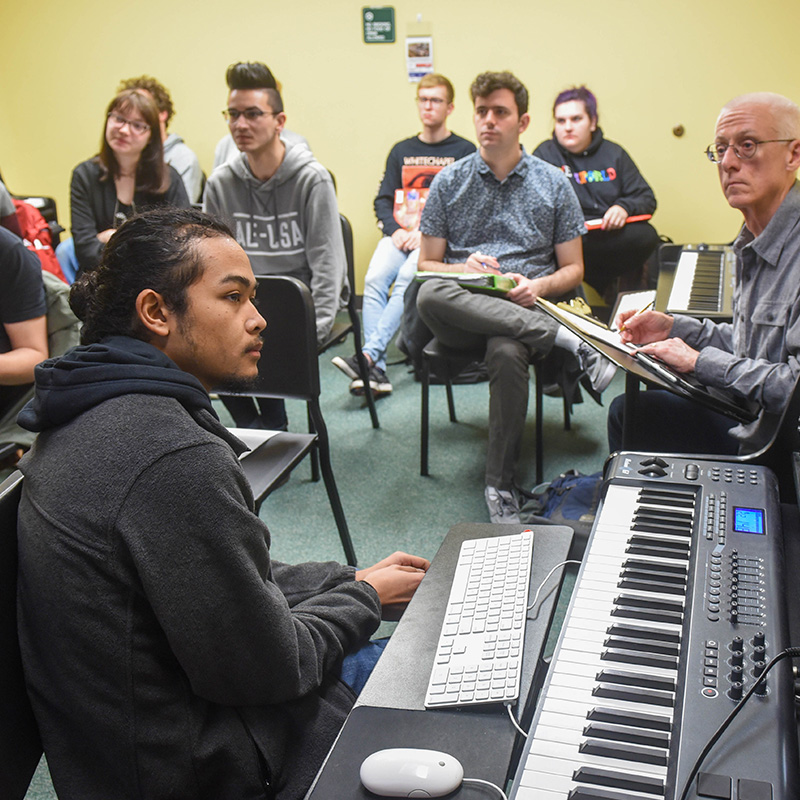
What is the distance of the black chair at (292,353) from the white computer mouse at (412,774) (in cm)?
122

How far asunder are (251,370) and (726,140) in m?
1.31

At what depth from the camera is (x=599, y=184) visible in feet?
13.4

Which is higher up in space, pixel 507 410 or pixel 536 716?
pixel 536 716

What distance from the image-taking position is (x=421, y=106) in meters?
4.20

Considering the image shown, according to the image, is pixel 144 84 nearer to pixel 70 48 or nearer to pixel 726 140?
pixel 70 48

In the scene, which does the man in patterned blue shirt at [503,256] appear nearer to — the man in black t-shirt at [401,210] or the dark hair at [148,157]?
the man in black t-shirt at [401,210]

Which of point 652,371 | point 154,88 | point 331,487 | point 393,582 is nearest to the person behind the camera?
point 393,582

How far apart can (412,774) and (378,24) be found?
4.71 metres

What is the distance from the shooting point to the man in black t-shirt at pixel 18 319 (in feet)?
6.05

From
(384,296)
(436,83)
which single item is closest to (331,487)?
(384,296)

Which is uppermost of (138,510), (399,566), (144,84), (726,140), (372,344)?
(144,84)

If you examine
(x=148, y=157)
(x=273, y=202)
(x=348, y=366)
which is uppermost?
(x=148, y=157)

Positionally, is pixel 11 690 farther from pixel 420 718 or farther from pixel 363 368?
pixel 363 368

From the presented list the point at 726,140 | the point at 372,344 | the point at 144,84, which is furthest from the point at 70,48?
the point at 726,140
